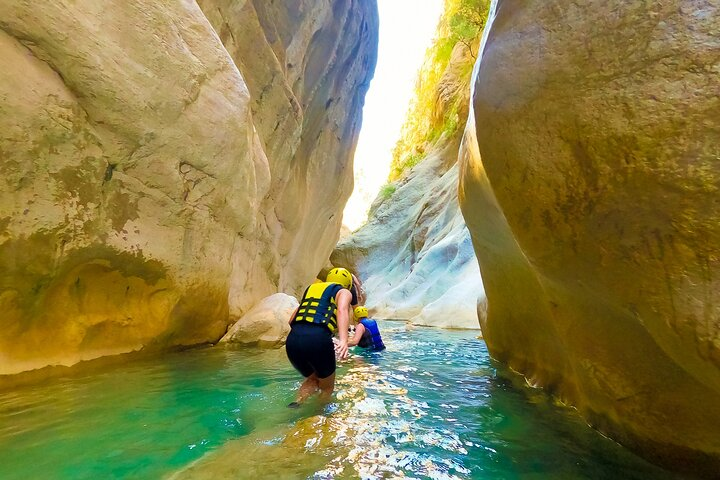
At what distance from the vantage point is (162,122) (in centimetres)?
569

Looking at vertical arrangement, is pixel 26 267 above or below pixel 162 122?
below

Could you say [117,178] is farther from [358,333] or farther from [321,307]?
[358,333]

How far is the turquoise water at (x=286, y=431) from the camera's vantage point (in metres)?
2.62

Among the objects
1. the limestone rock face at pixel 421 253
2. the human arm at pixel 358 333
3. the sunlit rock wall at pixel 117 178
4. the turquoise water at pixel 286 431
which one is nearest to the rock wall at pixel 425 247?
the limestone rock face at pixel 421 253

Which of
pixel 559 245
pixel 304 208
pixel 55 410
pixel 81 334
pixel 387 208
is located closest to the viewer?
pixel 559 245

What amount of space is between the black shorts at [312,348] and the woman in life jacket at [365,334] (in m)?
2.99

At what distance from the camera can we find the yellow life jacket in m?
4.25

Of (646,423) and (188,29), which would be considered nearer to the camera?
(646,423)

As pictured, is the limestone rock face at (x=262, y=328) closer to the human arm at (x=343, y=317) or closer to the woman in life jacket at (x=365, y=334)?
the woman in life jacket at (x=365, y=334)

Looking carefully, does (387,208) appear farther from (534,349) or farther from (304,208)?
(534,349)

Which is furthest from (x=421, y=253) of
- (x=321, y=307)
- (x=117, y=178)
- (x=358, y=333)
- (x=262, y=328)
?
(x=321, y=307)

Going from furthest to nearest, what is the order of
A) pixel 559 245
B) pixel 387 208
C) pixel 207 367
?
pixel 387 208 → pixel 207 367 → pixel 559 245

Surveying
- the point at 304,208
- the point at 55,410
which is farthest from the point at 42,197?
the point at 304,208

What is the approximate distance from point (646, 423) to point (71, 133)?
5.52 m
